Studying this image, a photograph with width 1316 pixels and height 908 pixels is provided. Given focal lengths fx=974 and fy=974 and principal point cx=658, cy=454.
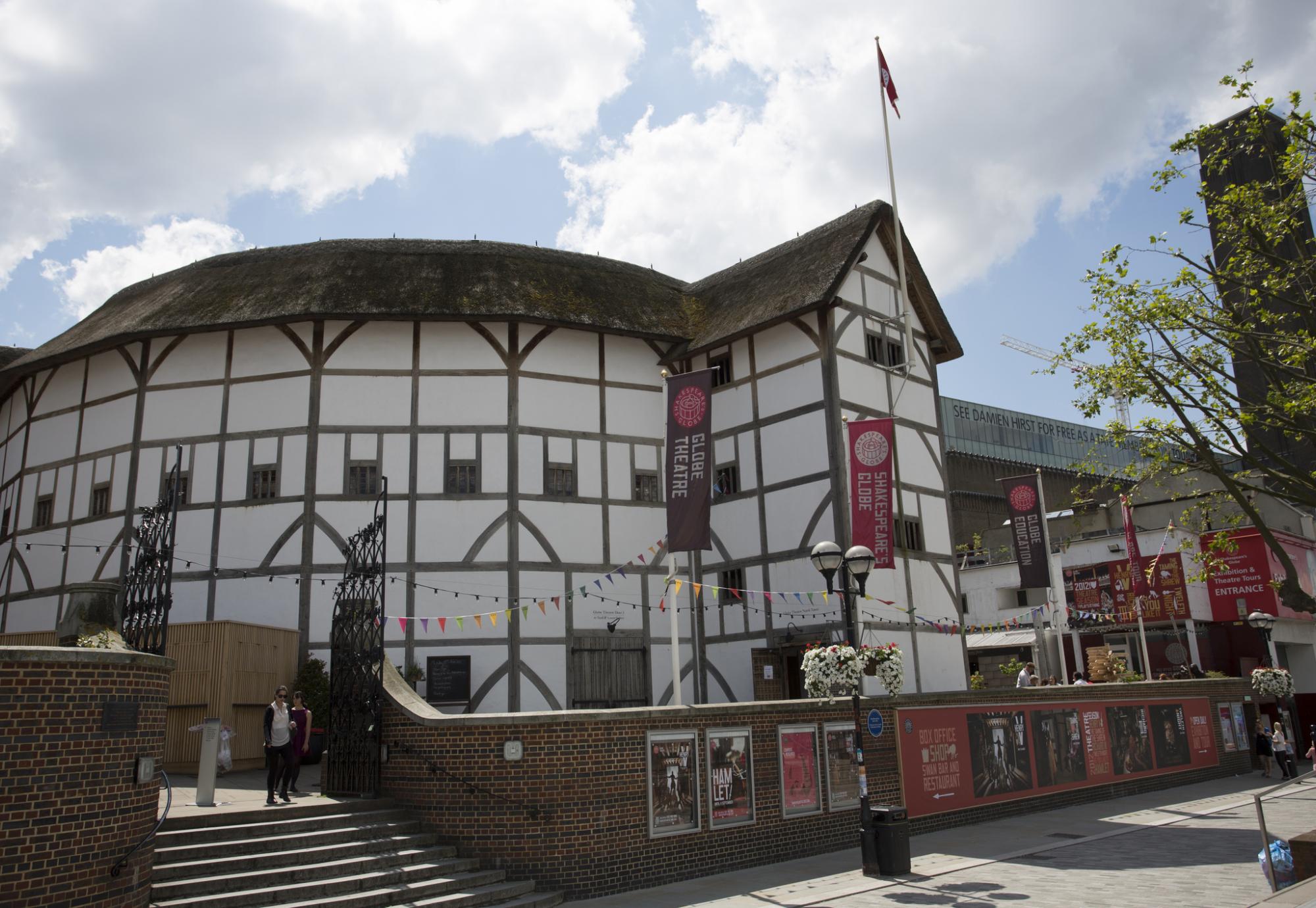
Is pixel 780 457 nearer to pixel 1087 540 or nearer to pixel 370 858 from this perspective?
pixel 370 858

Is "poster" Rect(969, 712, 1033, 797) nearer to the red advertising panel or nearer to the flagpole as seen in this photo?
the flagpole

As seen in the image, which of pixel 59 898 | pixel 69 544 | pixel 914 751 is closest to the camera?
pixel 59 898

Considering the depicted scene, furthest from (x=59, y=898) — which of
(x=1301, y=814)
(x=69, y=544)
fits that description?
(x=69, y=544)

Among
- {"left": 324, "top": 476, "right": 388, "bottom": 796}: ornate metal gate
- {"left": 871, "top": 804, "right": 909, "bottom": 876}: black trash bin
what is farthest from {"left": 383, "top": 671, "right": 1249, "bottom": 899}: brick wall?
{"left": 871, "top": 804, "right": 909, "bottom": 876}: black trash bin

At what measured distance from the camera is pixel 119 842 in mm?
8711

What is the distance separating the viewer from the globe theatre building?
71.7ft

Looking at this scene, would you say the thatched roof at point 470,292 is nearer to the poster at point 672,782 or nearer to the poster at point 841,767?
the poster at point 841,767

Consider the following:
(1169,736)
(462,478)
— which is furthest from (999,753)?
(462,478)

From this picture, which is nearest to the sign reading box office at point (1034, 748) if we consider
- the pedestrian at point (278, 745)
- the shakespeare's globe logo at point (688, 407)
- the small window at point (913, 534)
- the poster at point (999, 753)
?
the poster at point (999, 753)

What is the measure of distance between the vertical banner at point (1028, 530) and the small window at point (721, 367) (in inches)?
303

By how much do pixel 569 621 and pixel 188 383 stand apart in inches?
424

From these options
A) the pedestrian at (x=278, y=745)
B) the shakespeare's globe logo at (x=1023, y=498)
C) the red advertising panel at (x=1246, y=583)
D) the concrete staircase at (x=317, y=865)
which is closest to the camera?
the concrete staircase at (x=317, y=865)

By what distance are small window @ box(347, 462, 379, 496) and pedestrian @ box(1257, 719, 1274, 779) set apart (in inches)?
893

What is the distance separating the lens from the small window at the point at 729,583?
917 inches
